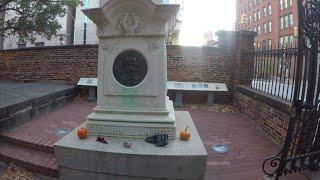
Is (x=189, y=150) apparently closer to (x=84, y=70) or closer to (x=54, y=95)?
(x=54, y=95)

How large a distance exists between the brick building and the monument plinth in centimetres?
4481

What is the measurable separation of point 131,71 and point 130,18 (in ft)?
2.94

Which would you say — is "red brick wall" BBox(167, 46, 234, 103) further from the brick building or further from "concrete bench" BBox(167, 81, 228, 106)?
the brick building

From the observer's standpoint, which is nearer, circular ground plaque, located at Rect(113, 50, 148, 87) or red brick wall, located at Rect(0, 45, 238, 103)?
circular ground plaque, located at Rect(113, 50, 148, 87)

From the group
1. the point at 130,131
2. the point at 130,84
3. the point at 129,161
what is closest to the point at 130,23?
the point at 130,84

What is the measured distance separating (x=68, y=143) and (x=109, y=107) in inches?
39.4

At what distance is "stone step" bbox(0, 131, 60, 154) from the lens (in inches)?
229

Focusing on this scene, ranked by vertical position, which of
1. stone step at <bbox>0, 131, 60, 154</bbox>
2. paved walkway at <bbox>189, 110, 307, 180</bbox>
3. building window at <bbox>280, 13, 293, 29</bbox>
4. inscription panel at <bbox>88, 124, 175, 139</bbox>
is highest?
building window at <bbox>280, 13, 293, 29</bbox>

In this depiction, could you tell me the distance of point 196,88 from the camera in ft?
37.3

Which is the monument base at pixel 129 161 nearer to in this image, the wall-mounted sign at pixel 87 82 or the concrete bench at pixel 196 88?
the concrete bench at pixel 196 88

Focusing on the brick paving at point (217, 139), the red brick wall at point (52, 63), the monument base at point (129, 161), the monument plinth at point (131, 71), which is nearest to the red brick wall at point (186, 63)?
the red brick wall at point (52, 63)

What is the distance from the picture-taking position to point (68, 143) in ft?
16.5

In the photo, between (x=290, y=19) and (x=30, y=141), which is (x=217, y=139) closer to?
(x=30, y=141)

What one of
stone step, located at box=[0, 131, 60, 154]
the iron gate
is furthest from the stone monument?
the iron gate
